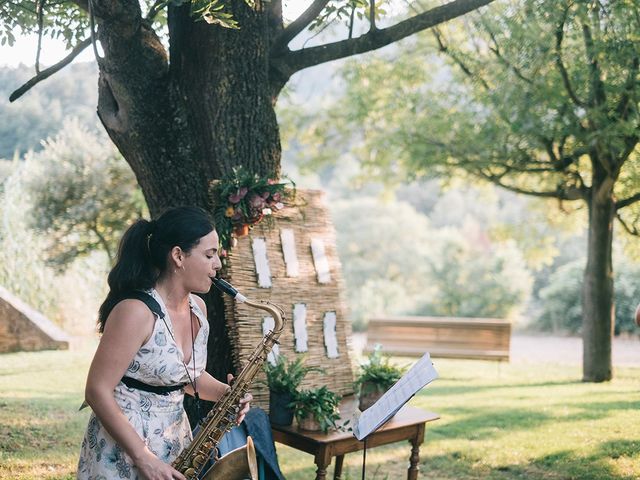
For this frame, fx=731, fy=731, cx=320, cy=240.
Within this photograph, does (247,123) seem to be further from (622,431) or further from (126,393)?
(622,431)

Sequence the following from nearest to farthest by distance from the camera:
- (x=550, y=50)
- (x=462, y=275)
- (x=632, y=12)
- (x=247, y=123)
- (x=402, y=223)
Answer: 1. (x=247, y=123)
2. (x=632, y=12)
3. (x=550, y=50)
4. (x=462, y=275)
5. (x=402, y=223)

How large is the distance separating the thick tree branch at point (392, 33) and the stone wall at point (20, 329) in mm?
4459

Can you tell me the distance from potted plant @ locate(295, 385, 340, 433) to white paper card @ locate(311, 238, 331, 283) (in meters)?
1.14

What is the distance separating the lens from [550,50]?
9.18 metres

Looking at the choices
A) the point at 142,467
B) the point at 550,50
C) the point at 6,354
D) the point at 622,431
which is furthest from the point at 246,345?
the point at 550,50

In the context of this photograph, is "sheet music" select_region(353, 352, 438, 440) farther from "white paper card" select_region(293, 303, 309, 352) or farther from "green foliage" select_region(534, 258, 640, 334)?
"green foliage" select_region(534, 258, 640, 334)

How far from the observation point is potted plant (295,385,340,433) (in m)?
4.30

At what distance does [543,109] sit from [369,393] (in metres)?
6.11

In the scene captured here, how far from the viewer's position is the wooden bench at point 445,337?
12.4 meters

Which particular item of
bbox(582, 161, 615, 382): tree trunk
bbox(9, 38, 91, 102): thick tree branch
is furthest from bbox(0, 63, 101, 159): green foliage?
bbox(582, 161, 615, 382): tree trunk

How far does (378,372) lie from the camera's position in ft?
16.0

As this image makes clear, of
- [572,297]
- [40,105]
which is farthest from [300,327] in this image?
[572,297]

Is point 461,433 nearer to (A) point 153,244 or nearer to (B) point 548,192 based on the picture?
(B) point 548,192

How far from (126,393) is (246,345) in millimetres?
1591
